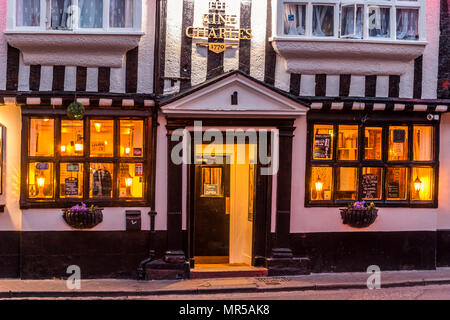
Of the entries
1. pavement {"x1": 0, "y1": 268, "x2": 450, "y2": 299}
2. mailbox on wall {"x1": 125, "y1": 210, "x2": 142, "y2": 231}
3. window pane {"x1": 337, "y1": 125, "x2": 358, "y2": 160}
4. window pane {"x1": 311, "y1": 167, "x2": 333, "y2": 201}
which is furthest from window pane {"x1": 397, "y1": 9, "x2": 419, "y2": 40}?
mailbox on wall {"x1": 125, "y1": 210, "x2": 142, "y2": 231}

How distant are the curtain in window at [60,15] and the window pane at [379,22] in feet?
19.8

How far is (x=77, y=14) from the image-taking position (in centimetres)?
1279

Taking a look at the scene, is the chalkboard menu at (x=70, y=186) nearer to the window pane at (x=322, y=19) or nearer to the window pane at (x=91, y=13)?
the window pane at (x=91, y=13)

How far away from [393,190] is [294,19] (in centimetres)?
414

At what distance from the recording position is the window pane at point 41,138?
12836 millimetres

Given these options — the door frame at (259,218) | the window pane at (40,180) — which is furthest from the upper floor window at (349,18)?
the window pane at (40,180)

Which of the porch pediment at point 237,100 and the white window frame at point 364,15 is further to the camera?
the white window frame at point 364,15

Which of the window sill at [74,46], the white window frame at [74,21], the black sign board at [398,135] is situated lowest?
the black sign board at [398,135]

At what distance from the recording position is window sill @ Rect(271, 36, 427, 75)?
43.2 feet

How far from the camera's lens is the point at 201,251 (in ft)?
47.9

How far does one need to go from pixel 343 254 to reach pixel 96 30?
6.77m

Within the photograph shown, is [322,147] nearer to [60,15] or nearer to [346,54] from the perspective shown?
[346,54]

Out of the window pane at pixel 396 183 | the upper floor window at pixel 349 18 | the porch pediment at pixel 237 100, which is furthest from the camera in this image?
the window pane at pixel 396 183
